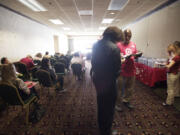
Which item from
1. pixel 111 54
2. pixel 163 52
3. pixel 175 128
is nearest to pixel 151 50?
pixel 163 52

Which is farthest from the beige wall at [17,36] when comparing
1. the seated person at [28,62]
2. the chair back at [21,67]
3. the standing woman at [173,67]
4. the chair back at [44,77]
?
the standing woman at [173,67]

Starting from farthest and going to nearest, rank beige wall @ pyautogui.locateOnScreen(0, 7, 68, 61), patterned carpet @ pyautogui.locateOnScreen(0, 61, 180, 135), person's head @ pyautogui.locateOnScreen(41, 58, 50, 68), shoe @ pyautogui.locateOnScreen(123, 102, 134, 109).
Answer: beige wall @ pyautogui.locateOnScreen(0, 7, 68, 61) < person's head @ pyautogui.locateOnScreen(41, 58, 50, 68) < shoe @ pyautogui.locateOnScreen(123, 102, 134, 109) < patterned carpet @ pyautogui.locateOnScreen(0, 61, 180, 135)

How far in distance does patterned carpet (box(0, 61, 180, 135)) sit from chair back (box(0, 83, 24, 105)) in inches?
21.5

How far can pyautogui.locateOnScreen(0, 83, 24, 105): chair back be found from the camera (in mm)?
1567

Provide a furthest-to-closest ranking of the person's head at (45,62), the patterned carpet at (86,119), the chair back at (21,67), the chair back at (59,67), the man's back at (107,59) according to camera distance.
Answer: the chair back at (59,67)
the chair back at (21,67)
the person's head at (45,62)
the patterned carpet at (86,119)
the man's back at (107,59)

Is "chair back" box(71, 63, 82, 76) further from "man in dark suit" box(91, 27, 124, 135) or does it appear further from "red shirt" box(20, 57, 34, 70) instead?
"man in dark suit" box(91, 27, 124, 135)

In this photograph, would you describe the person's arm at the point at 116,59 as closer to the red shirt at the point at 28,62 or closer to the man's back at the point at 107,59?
the man's back at the point at 107,59

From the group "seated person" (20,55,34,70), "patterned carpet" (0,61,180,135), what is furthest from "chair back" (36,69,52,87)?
"seated person" (20,55,34,70)

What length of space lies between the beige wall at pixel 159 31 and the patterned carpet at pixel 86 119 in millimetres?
2514

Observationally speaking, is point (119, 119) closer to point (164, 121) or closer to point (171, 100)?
point (164, 121)

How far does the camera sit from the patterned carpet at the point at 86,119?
1726mm

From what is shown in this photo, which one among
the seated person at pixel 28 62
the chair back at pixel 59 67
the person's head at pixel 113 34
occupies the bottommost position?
the chair back at pixel 59 67

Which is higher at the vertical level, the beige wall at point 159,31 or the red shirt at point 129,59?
the beige wall at point 159,31

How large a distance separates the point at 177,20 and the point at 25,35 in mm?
7118
